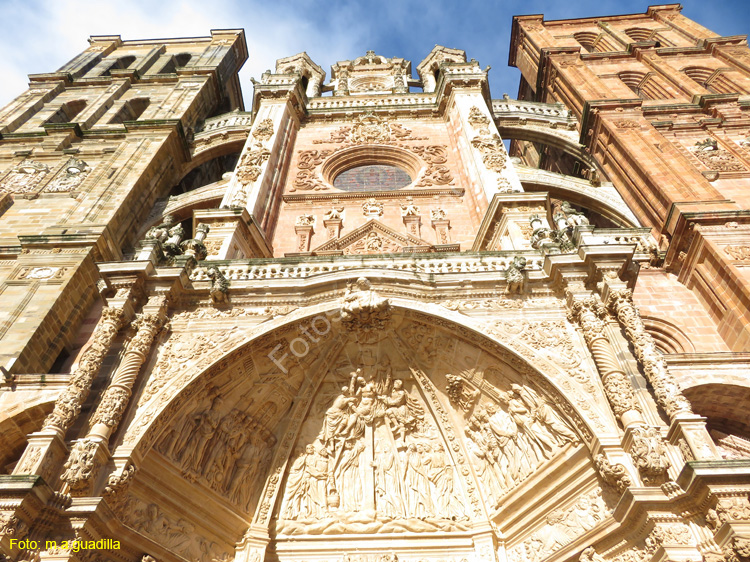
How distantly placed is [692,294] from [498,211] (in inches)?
212

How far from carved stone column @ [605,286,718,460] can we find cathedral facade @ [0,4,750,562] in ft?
0.12

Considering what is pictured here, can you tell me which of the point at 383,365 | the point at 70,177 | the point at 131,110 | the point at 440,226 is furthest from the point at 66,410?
the point at 131,110

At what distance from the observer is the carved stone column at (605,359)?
7320 millimetres

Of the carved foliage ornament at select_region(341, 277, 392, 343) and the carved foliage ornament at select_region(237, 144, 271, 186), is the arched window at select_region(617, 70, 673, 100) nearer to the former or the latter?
the carved foliage ornament at select_region(237, 144, 271, 186)

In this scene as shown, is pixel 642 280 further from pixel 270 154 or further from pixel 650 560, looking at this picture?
pixel 270 154

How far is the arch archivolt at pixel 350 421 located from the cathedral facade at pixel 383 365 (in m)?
0.04

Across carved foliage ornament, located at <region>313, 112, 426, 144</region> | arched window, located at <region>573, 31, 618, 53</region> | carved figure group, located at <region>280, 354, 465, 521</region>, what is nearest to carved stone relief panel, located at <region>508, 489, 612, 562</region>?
carved figure group, located at <region>280, 354, 465, 521</region>

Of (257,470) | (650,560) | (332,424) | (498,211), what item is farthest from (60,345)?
(650,560)

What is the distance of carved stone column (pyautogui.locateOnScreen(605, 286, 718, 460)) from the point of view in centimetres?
657

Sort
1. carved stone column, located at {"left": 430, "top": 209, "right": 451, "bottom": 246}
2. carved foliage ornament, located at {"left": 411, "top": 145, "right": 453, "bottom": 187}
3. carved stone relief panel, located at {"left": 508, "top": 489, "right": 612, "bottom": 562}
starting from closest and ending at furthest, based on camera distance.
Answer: carved stone relief panel, located at {"left": 508, "top": 489, "right": 612, "bottom": 562} → carved stone column, located at {"left": 430, "top": 209, "right": 451, "bottom": 246} → carved foliage ornament, located at {"left": 411, "top": 145, "right": 453, "bottom": 187}

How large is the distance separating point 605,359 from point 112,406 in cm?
749

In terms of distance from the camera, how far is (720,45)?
25.2 metres

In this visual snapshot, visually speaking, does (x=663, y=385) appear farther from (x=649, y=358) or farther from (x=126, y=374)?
(x=126, y=374)

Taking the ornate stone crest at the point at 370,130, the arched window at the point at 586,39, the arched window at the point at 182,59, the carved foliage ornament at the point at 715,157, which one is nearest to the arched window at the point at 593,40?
the arched window at the point at 586,39
